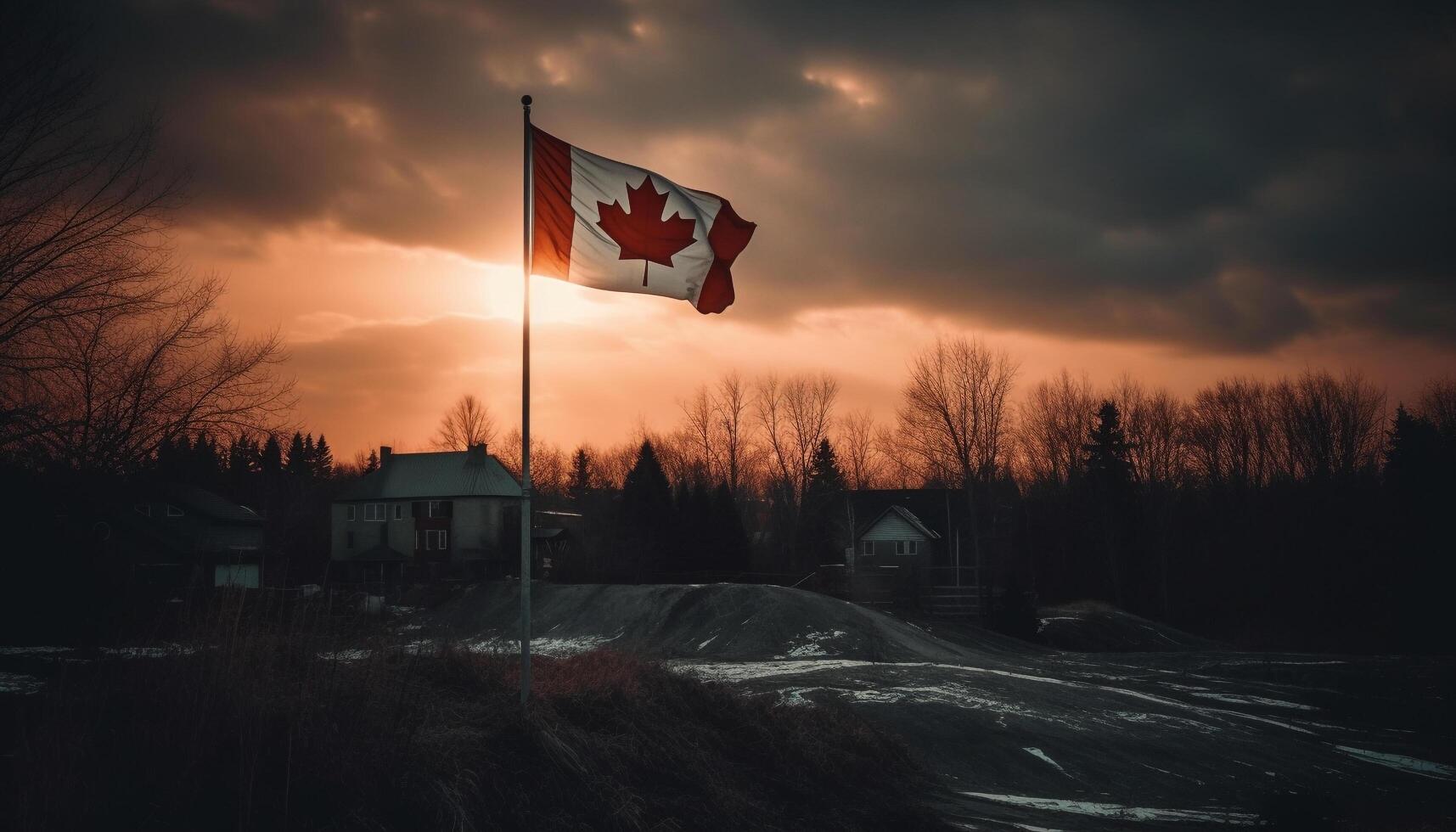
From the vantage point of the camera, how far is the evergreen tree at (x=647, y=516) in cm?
5944

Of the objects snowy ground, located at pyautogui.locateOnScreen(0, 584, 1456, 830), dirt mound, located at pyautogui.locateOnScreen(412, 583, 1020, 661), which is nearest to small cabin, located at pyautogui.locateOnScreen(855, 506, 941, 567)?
dirt mound, located at pyautogui.locateOnScreen(412, 583, 1020, 661)

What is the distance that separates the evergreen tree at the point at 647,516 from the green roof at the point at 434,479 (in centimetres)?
1218

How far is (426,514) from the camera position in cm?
7250

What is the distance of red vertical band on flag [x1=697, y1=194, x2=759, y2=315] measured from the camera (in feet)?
40.8

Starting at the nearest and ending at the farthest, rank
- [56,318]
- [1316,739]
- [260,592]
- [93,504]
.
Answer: [260,592] → [56,318] → [93,504] → [1316,739]

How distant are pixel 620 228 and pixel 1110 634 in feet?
165

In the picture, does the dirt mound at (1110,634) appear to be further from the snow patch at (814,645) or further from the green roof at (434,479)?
the green roof at (434,479)

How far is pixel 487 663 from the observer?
12328 mm

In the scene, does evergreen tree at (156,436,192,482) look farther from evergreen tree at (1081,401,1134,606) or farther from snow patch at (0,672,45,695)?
evergreen tree at (1081,401,1134,606)

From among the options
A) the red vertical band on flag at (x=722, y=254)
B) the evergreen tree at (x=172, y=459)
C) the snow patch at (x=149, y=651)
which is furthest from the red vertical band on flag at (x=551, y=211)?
the evergreen tree at (x=172, y=459)

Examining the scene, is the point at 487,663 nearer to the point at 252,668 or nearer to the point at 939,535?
the point at 252,668

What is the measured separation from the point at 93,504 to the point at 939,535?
6204 cm

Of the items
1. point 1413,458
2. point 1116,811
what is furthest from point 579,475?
point 1116,811

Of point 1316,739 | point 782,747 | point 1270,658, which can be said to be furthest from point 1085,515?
point 782,747
